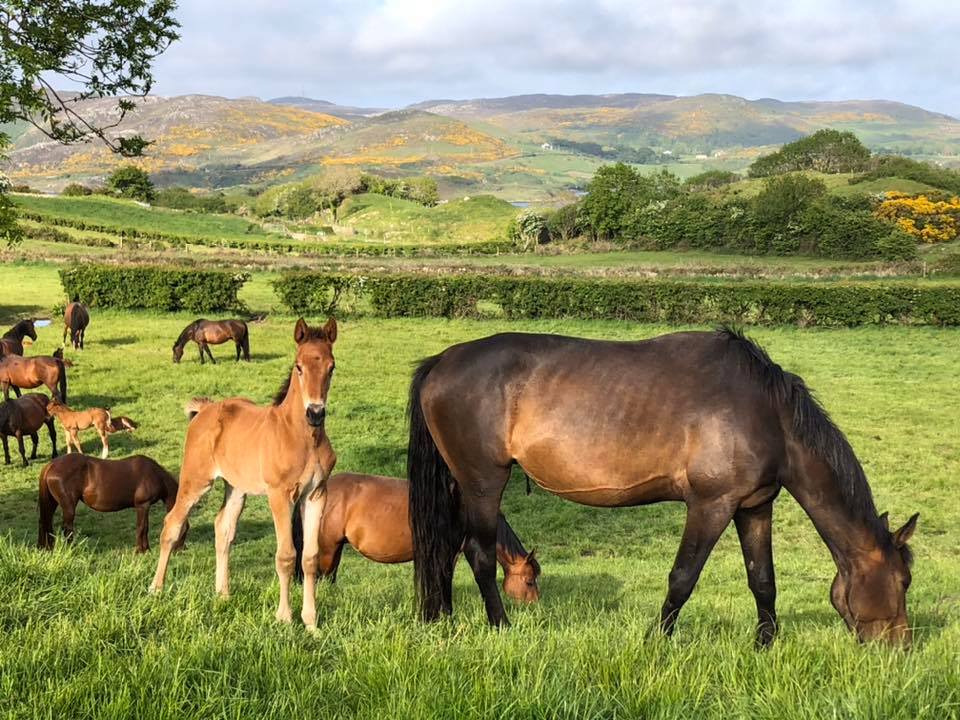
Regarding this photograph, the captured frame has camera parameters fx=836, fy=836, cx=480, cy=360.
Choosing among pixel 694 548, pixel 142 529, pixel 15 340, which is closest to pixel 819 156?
pixel 15 340

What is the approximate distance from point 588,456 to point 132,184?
10055 cm

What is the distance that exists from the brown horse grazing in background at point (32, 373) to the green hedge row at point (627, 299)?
48.1ft

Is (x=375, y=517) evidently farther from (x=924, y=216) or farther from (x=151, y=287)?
(x=924, y=216)

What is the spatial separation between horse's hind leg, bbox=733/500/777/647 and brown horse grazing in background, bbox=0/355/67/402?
12.5 meters

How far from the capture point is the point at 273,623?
4.91 m

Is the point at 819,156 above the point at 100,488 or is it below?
above

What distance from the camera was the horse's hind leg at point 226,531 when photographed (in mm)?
5992

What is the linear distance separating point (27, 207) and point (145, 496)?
57.7m

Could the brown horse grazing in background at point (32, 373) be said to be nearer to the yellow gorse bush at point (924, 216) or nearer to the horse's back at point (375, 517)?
the horse's back at point (375, 517)

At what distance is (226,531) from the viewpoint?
20.0ft

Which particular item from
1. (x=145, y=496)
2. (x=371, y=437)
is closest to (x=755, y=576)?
(x=145, y=496)

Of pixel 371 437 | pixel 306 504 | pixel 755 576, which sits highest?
pixel 306 504

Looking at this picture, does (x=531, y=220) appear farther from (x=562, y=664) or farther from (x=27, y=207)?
(x=562, y=664)

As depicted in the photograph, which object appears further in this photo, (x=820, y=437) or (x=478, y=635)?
(x=820, y=437)
